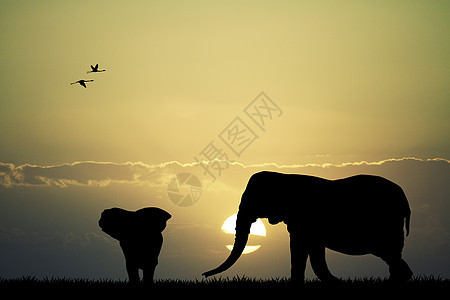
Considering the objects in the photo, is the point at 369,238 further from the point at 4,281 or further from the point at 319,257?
the point at 4,281

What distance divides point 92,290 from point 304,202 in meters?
5.11

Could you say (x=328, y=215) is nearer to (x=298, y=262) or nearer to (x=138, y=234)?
(x=298, y=262)

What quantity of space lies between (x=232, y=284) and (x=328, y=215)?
267 centimetres

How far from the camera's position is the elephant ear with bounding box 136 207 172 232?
15.1 m

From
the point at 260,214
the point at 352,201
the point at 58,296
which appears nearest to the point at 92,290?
the point at 58,296

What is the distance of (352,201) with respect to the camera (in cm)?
1479

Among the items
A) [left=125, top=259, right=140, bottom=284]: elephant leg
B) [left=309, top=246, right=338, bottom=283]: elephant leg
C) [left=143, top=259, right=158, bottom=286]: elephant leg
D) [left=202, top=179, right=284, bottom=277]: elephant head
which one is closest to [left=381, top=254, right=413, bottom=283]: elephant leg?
[left=309, top=246, right=338, bottom=283]: elephant leg

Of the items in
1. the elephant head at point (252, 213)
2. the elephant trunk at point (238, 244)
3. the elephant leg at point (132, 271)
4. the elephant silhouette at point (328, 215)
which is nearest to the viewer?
the elephant trunk at point (238, 244)

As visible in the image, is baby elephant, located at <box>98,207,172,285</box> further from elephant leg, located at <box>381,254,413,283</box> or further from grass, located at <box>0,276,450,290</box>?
elephant leg, located at <box>381,254,413,283</box>

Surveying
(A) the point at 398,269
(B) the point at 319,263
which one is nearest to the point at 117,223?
(B) the point at 319,263

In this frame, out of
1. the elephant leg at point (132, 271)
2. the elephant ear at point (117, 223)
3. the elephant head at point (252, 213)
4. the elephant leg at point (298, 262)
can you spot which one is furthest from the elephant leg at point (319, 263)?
the elephant ear at point (117, 223)

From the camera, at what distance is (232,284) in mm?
14805

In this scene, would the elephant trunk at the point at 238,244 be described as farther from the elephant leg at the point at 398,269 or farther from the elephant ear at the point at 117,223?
the elephant leg at the point at 398,269

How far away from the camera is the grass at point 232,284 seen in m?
14.4
